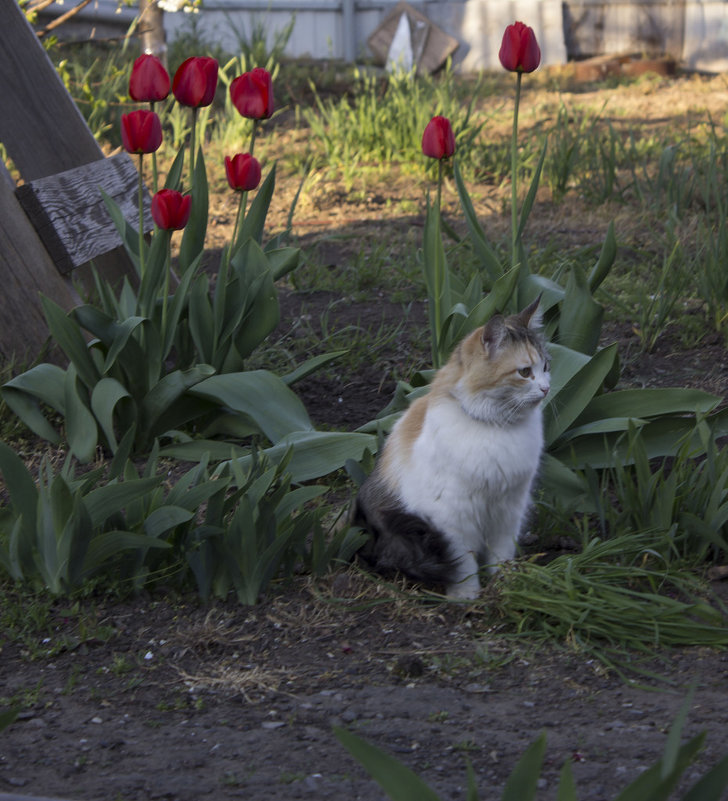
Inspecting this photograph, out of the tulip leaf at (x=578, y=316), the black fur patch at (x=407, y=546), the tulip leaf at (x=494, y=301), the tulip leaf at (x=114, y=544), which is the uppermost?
the tulip leaf at (x=494, y=301)

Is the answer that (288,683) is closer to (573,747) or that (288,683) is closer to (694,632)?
(573,747)

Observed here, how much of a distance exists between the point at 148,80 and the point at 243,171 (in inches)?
14.3

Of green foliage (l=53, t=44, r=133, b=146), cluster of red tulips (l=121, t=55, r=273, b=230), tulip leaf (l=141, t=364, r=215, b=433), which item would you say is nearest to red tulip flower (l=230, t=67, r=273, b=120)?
cluster of red tulips (l=121, t=55, r=273, b=230)

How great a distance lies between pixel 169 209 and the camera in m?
2.68

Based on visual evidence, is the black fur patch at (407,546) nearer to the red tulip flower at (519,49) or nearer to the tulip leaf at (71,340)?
the tulip leaf at (71,340)

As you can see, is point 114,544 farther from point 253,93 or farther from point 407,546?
point 253,93

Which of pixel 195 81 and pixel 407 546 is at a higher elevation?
pixel 195 81

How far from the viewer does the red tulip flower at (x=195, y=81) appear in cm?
265

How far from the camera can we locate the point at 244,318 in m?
3.23

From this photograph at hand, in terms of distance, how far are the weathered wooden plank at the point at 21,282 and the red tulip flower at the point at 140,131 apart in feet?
2.82

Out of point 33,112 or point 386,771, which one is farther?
point 33,112

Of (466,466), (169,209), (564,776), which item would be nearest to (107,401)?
(169,209)

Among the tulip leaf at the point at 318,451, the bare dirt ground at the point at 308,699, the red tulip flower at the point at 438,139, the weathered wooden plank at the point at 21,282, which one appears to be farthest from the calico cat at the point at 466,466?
the weathered wooden plank at the point at 21,282

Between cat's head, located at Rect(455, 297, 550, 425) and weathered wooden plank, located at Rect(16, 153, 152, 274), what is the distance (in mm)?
1782
